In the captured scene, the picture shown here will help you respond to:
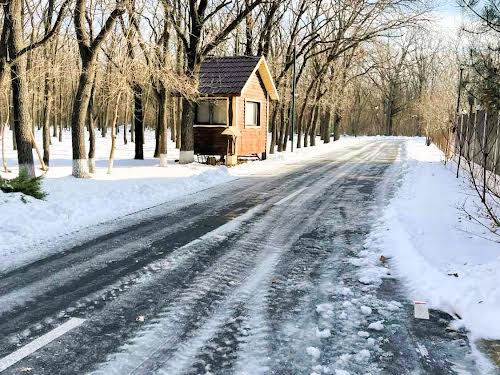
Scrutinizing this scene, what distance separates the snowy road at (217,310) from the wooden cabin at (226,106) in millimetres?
13882

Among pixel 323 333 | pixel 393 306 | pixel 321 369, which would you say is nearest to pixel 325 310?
pixel 323 333

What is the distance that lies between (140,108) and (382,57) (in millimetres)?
27522

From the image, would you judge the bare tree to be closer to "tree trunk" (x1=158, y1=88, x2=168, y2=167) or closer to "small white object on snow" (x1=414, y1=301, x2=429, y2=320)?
"tree trunk" (x1=158, y1=88, x2=168, y2=167)

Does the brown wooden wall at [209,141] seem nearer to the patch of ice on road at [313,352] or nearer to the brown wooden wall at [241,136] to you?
the brown wooden wall at [241,136]

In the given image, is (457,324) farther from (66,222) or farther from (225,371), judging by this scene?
(66,222)

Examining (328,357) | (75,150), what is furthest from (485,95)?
(75,150)

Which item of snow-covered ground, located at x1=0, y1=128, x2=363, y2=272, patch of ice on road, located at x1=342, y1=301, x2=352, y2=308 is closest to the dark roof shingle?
snow-covered ground, located at x1=0, y1=128, x2=363, y2=272

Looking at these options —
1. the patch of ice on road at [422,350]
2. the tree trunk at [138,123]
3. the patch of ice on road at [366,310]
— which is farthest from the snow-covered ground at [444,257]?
the tree trunk at [138,123]

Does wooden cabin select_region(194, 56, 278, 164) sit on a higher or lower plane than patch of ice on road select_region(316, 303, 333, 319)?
higher

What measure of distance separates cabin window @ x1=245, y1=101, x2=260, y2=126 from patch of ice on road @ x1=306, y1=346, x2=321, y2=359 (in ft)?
66.1

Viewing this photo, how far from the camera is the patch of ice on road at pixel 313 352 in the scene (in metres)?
3.66

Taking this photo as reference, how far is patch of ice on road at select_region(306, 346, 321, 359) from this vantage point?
144 inches

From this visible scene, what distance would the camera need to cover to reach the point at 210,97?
21.9 meters

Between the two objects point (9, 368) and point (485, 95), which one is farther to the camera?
point (485, 95)
